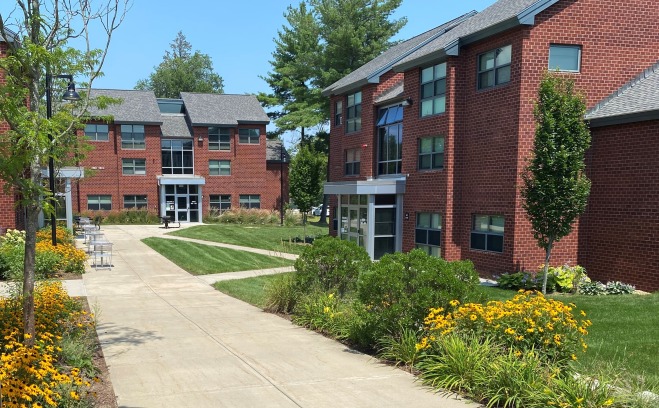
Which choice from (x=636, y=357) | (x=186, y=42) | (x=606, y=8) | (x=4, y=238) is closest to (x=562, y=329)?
(x=636, y=357)

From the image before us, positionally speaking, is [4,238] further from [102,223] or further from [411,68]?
[102,223]

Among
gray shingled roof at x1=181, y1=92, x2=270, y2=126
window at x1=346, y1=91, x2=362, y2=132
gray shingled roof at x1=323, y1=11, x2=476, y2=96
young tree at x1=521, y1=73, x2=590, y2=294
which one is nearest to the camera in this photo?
young tree at x1=521, y1=73, x2=590, y2=294

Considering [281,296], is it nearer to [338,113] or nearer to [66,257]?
[66,257]

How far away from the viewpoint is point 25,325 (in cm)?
659

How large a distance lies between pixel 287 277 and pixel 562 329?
6.50 m

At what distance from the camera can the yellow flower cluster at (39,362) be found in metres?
5.08

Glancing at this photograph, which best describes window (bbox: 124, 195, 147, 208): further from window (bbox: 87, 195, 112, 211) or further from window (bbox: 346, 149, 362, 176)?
window (bbox: 346, 149, 362, 176)

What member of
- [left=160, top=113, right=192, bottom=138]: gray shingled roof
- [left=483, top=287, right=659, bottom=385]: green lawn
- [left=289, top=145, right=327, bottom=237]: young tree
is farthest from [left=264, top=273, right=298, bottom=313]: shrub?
[left=160, top=113, right=192, bottom=138]: gray shingled roof

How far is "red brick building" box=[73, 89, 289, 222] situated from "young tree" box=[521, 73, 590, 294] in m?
33.3

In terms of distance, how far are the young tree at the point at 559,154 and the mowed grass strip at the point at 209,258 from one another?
8.41 metres

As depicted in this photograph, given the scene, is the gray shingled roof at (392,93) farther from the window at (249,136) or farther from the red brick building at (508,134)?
the window at (249,136)

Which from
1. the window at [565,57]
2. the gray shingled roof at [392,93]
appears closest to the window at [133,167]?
the gray shingled roof at [392,93]

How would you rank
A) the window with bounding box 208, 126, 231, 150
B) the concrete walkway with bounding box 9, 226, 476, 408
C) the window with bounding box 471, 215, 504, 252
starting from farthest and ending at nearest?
the window with bounding box 208, 126, 231, 150
the window with bounding box 471, 215, 504, 252
the concrete walkway with bounding box 9, 226, 476, 408

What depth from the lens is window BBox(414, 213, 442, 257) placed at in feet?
65.0
